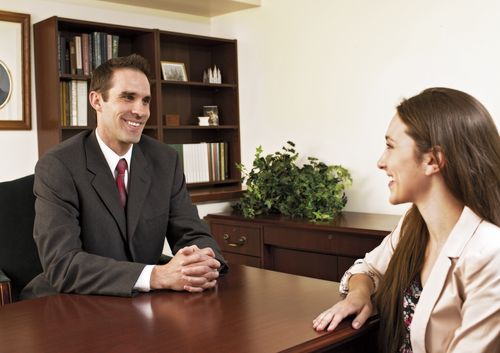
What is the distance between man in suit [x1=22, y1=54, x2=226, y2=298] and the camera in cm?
191

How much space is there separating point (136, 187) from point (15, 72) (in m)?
1.92

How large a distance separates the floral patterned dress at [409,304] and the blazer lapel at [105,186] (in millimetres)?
1055

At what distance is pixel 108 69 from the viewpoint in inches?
97.5

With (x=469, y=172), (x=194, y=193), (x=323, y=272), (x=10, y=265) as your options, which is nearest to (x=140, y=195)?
(x=10, y=265)

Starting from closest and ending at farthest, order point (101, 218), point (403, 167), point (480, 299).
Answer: point (480, 299)
point (403, 167)
point (101, 218)

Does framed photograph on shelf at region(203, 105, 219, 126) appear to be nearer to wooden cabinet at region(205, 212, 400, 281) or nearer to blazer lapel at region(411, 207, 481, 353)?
wooden cabinet at region(205, 212, 400, 281)

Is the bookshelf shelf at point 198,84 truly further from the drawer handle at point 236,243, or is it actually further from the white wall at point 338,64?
the drawer handle at point 236,243

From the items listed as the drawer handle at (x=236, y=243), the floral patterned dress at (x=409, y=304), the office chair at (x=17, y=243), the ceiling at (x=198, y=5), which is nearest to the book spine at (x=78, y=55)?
the ceiling at (x=198, y=5)

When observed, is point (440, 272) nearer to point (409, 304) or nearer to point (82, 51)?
point (409, 304)

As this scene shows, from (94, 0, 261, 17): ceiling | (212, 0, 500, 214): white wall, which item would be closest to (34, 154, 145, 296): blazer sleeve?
(212, 0, 500, 214): white wall

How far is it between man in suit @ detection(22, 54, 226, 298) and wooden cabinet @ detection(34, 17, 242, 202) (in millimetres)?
1383

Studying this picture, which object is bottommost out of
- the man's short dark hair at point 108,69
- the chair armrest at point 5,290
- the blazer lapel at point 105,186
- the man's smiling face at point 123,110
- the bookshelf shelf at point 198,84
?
the chair armrest at point 5,290

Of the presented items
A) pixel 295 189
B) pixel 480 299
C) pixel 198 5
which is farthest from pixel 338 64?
pixel 480 299

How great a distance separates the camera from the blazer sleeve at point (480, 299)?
53.9 inches
